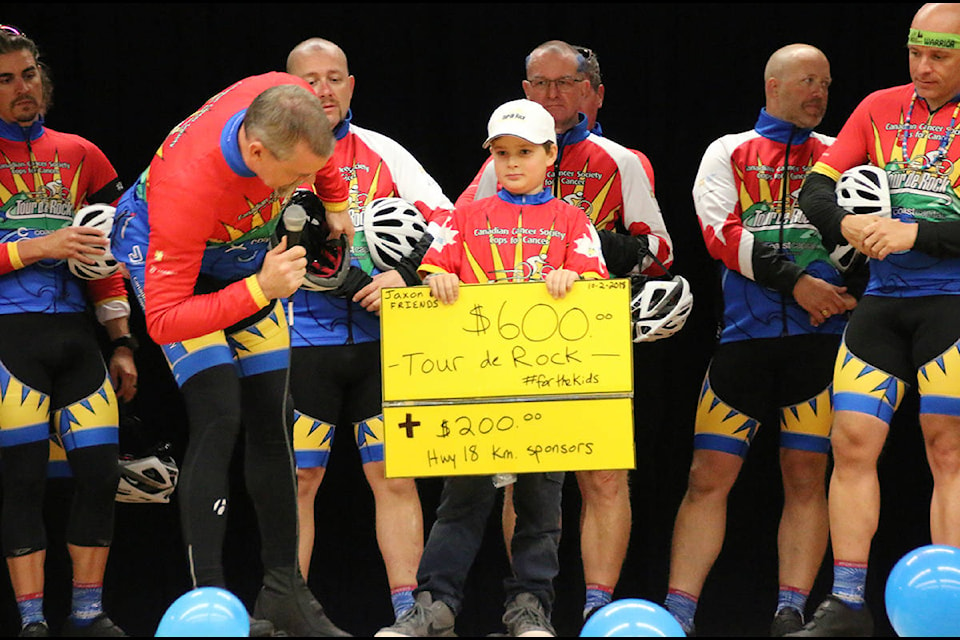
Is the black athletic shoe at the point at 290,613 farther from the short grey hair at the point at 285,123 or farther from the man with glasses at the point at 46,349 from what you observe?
the short grey hair at the point at 285,123

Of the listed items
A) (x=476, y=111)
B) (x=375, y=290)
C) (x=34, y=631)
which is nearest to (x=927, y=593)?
(x=375, y=290)

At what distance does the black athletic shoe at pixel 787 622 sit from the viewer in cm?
389

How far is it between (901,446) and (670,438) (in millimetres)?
901

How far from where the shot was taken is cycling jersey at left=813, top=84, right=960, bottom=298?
363 cm

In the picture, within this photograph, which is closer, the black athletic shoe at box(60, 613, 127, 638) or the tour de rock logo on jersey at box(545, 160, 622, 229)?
the black athletic shoe at box(60, 613, 127, 638)

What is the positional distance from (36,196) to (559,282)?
5.76 ft

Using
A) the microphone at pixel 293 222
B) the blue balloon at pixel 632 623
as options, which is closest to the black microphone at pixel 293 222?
the microphone at pixel 293 222

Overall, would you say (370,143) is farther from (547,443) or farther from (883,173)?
(883,173)

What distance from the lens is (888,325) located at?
3.67 metres

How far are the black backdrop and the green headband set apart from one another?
123 cm

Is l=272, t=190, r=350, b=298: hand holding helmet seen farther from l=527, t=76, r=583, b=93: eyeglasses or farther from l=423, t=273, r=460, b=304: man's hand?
l=527, t=76, r=583, b=93: eyeglasses

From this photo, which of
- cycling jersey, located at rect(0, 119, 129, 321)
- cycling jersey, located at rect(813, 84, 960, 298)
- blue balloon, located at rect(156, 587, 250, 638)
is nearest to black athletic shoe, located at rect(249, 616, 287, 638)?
blue balloon, located at rect(156, 587, 250, 638)

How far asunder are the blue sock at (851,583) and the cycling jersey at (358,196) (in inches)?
61.2

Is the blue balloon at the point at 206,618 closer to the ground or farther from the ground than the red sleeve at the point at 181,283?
closer to the ground
